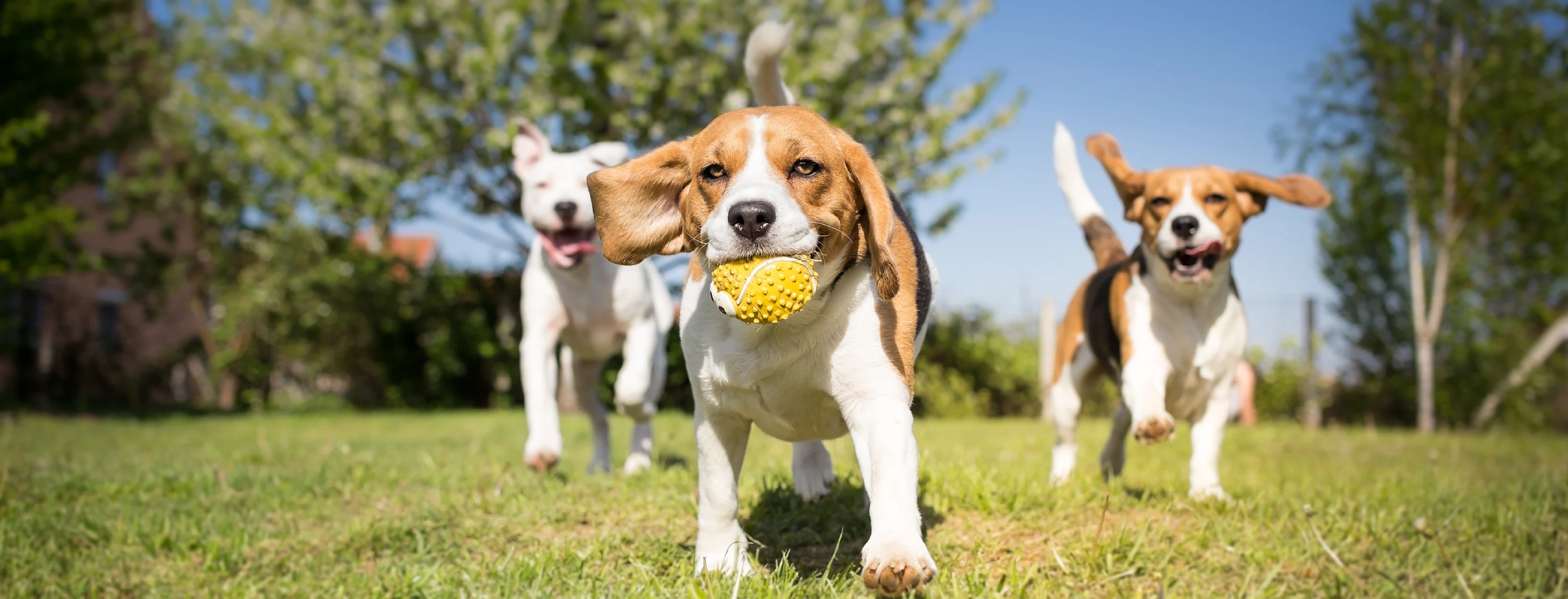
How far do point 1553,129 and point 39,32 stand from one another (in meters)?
18.9

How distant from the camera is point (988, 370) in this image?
48.9ft

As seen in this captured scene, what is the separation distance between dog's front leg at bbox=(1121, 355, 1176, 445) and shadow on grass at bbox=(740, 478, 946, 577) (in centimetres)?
86

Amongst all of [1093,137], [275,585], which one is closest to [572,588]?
[275,585]

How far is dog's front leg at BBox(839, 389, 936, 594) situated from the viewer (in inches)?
90.9

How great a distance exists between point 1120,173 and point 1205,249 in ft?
2.18

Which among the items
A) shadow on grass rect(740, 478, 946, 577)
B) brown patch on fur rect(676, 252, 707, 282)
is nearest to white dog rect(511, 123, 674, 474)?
shadow on grass rect(740, 478, 946, 577)

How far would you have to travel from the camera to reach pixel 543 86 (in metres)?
12.9

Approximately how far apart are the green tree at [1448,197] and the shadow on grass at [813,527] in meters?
12.6

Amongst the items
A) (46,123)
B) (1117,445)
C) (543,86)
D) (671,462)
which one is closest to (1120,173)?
(1117,445)

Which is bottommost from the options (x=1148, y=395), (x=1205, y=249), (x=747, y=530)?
(x=747, y=530)

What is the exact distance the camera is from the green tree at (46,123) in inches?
447

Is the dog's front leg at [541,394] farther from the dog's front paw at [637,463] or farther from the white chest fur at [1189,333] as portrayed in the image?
the white chest fur at [1189,333]

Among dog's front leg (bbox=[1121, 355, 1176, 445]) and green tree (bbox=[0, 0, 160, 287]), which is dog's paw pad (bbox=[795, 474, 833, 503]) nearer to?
dog's front leg (bbox=[1121, 355, 1176, 445])

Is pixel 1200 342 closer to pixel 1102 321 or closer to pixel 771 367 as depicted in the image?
pixel 1102 321
